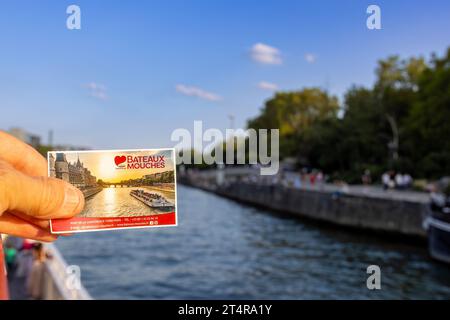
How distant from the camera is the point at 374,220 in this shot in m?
31.2

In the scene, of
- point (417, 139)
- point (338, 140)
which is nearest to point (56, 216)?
point (417, 139)

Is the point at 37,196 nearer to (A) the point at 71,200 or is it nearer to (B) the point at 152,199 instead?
(A) the point at 71,200

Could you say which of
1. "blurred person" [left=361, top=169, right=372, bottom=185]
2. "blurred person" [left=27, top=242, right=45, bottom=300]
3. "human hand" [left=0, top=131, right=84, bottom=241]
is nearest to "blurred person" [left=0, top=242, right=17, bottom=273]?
"blurred person" [left=27, top=242, right=45, bottom=300]

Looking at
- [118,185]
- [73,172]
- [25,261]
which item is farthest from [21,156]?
[25,261]

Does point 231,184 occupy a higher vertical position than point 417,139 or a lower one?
lower

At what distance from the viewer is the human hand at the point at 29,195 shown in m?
1.17

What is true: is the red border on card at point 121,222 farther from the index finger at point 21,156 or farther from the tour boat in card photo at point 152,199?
the index finger at point 21,156

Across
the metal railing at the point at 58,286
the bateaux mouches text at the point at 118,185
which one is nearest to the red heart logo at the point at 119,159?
the bateaux mouches text at the point at 118,185

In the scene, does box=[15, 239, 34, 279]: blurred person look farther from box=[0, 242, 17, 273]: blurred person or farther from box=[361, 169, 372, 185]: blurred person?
box=[361, 169, 372, 185]: blurred person

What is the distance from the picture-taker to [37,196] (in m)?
1.23

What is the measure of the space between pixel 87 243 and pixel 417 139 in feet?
101

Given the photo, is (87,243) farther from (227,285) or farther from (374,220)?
(374,220)

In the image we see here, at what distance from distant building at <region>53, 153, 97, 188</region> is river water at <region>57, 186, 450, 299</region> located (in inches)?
595
